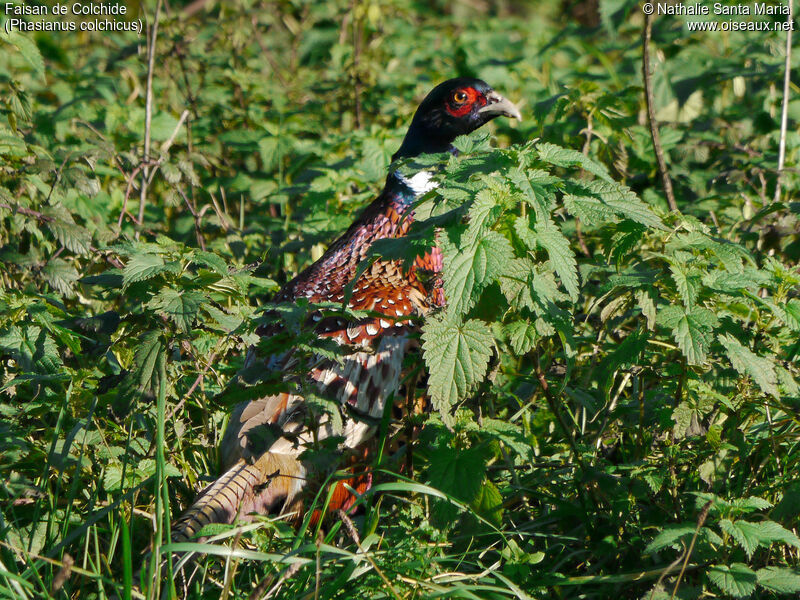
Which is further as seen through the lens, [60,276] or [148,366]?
[60,276]

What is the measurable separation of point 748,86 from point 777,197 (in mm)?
1797

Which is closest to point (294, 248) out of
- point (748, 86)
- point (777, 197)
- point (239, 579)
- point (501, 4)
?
point (239, 579)

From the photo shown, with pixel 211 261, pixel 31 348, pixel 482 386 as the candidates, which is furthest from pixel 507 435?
pixel 31 348

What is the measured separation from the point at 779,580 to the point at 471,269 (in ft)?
3.67

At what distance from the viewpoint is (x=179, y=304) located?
8.02 feet

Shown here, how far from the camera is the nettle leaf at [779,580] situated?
7.11 ft

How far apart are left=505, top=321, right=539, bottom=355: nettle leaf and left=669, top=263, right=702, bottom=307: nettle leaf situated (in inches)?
16.3

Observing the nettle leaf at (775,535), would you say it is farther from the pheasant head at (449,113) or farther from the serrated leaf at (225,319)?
the pheasant head at (449,113)

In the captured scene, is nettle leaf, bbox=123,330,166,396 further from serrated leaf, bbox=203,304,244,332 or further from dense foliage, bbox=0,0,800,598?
serrated leaf, bbox=203,304,244,332

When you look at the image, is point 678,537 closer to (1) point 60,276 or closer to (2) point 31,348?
(2) point 31,348

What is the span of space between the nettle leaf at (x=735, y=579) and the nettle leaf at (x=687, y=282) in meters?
0.69

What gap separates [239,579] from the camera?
2.48 m

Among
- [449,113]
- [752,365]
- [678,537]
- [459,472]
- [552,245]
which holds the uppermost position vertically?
[449,113]

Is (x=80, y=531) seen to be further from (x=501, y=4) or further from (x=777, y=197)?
(x=501, y=4)
